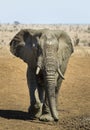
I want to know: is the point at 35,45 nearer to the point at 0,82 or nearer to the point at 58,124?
the point at 58,124

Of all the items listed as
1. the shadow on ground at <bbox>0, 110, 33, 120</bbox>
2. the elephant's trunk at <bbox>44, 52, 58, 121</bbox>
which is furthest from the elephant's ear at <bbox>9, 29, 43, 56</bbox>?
the shadow on ground at <bbox>0, 110, 33, 120</bbox>

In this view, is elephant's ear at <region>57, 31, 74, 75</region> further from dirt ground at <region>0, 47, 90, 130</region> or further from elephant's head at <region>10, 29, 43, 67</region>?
dirt ground at <region>0, 47, 90, 130</region>

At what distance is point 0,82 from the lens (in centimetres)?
2159

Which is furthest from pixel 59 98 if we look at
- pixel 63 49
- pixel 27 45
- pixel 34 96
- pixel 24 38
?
pixel 63 49

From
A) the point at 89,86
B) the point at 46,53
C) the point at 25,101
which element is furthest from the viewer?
the point at 89,86

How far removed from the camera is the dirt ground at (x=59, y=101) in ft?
43.4

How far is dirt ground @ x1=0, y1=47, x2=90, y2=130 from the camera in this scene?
1323 centimetres

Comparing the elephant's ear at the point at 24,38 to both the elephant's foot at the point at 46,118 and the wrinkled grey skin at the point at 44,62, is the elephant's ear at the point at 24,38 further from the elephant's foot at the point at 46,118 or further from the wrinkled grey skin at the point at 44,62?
the elephant's foot at the point at 46,118

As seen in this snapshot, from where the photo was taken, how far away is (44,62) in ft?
42.1

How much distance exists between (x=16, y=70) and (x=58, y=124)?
11.0m

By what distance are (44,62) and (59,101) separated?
544cm

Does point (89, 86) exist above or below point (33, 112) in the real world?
below

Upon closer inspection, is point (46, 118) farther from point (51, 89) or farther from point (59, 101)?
point (59, 101)

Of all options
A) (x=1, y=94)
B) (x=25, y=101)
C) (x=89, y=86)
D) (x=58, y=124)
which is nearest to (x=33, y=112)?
(x=58, y=124)
